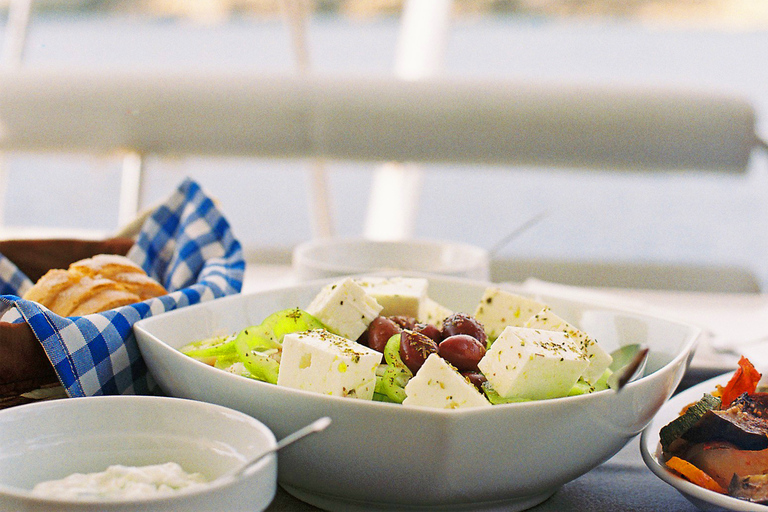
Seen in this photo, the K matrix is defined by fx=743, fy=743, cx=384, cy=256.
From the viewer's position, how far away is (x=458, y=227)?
15.8 m

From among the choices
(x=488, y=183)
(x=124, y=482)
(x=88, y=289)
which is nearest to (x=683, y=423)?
(x=124, y=482)

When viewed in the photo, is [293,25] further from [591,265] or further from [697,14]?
[697,14]

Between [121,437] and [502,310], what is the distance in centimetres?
34

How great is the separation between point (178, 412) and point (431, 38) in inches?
81.1

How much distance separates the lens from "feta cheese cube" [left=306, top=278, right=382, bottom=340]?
23.3 inches

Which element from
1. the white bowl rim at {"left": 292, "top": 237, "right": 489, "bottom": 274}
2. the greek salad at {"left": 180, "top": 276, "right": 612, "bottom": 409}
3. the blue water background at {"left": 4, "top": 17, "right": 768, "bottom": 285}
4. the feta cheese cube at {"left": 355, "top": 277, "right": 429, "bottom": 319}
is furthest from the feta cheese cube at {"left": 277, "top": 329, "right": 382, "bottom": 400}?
the blue water background at {"left": 4, "top": 17, "right": 768, "bottom": 285}

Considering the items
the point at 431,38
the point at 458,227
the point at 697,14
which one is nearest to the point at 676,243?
the point at 458,227

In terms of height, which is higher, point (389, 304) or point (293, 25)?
point (293, 25)

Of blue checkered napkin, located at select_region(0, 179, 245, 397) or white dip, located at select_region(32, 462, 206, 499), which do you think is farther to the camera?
blue checkered napkin, located at select_region(0, 179, 245, 397)

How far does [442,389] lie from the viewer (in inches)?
18.4

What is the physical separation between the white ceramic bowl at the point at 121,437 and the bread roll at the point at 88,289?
0.68 feet

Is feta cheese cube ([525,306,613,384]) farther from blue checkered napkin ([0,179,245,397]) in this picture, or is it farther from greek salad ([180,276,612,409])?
blue checkered napkin ([0,179,245,397])

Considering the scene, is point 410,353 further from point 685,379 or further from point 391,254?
point 391,254

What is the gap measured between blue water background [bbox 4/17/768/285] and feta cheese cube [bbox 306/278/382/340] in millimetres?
8102
